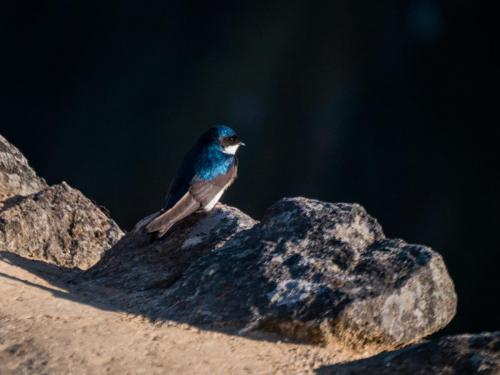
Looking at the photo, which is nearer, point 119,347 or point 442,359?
point 442,359

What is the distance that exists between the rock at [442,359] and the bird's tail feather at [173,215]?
5.31 feet

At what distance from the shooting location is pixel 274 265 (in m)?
3.44

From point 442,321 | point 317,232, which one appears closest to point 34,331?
point 317,232

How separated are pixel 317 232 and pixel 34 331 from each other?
1.23 meters

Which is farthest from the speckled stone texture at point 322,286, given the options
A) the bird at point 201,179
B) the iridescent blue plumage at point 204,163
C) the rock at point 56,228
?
the rock at point 56,228

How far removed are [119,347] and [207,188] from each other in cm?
181

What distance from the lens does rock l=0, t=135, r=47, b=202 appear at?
5023 millimetres

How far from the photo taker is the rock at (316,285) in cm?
320

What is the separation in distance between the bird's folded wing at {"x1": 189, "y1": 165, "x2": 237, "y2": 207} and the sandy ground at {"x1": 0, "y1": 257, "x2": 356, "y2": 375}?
1.26 meters

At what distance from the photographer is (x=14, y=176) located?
5.15m

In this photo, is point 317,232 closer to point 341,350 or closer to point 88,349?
point 341,350

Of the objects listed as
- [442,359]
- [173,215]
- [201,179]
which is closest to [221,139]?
[201,179]

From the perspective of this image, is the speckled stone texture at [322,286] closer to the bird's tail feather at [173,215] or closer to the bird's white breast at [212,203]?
the bird's tail feather at [173,215]

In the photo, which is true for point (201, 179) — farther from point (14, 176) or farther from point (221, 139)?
point (14, 176)
